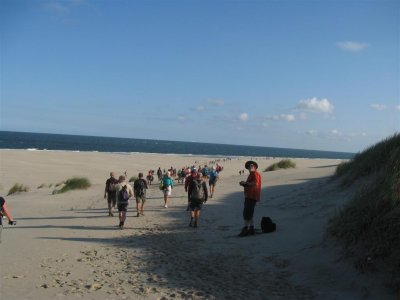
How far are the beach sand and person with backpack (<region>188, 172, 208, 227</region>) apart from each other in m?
0.34

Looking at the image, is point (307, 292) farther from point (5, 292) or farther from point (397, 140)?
point (397, 140)

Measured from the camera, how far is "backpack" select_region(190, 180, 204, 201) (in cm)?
1245

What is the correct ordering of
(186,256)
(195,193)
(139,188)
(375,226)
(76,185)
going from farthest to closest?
(76,185)
(139,188)
(195,193)
(186,256)
(375,226)

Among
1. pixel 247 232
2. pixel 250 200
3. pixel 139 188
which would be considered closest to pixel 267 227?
pixel 247 232

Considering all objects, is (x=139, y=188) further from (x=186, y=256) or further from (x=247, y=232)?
(x=186, y=256)

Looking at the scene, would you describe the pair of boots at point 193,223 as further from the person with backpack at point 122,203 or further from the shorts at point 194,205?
the person with backpack at point 122,203

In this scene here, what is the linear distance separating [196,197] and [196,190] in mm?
214

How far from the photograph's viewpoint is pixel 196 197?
40.8 feet

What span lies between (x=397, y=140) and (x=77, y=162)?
37653 millimetres

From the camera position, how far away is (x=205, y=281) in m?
7.05

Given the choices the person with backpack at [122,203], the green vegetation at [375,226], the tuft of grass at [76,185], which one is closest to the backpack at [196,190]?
the person with backpack at [122,203]

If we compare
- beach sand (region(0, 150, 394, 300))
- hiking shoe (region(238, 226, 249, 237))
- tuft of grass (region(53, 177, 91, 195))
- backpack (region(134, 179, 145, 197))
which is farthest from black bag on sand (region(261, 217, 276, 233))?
tuft of grass (region(53, 177, 91, 195))

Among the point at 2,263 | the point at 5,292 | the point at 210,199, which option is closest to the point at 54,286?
the point at 5,292

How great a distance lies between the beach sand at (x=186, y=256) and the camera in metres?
6.55
